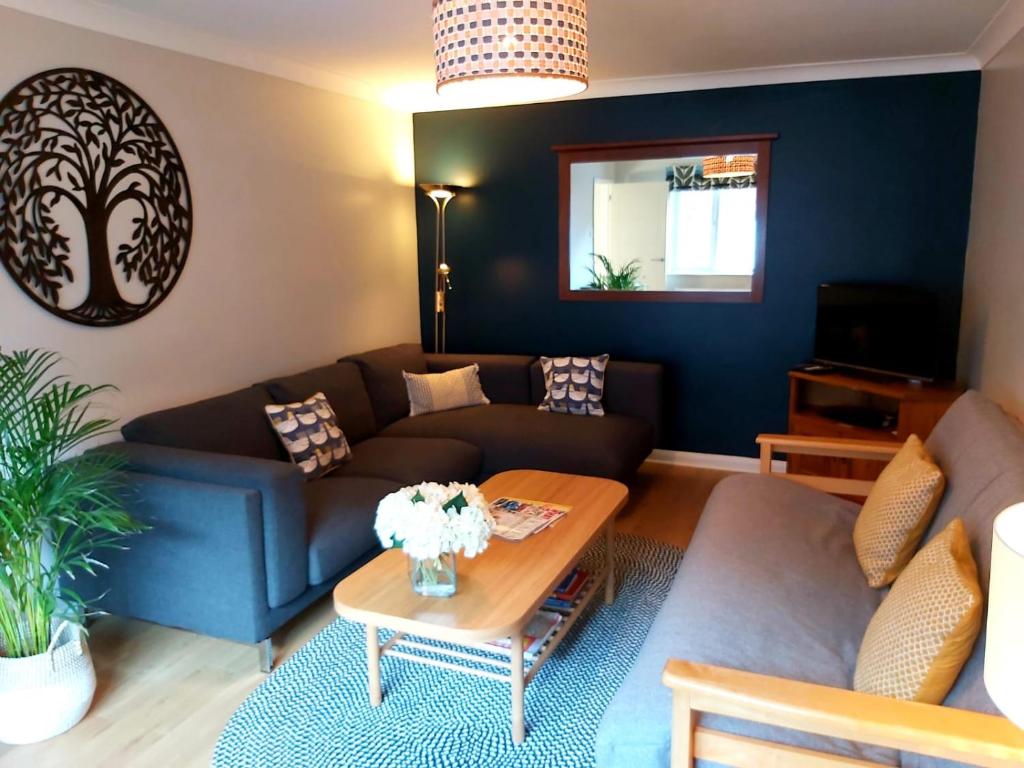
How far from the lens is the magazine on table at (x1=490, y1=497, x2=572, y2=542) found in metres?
2.65

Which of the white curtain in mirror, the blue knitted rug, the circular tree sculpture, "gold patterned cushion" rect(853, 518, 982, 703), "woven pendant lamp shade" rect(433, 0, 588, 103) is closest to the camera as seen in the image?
"gold patterned cushion" rect(853, 518, 982, 703)

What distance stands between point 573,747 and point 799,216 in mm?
3321

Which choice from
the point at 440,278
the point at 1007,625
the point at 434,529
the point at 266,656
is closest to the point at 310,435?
the point at 266,656

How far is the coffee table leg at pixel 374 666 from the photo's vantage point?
7.74ft

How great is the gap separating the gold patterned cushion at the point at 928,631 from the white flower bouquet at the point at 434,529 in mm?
1023

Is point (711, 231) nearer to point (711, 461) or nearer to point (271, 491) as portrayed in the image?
point (711, 461)

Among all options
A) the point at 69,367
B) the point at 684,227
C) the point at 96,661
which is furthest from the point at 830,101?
the point at 96,661

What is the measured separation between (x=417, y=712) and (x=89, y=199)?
7.52 feet

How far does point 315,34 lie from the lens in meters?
3.42

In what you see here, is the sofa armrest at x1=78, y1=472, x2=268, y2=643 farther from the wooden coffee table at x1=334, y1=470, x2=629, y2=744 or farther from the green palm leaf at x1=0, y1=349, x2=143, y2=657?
the wooden coffee table at x1=334, y1=470, x2=629, y2=744

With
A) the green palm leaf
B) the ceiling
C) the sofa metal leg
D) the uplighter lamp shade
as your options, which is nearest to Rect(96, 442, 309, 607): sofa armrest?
the sofa metal leg

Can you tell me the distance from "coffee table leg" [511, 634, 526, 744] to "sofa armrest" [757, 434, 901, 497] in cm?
147

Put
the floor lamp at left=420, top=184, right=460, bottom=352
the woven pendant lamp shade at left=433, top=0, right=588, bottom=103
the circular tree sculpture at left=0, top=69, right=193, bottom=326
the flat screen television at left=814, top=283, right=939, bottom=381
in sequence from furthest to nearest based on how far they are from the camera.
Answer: the floor lamp at left=420, top=184, right=460, bottom=352
the flat screen television at left=814, top=283, right=939, bottom=381
the circular tree sculpture at left=0, top=69, right=193, bottom=326
the woven pendant lamp shade at left=433, top=0, right=588, bottom=103

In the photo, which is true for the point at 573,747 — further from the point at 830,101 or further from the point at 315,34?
the point at 830,101
